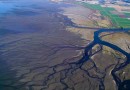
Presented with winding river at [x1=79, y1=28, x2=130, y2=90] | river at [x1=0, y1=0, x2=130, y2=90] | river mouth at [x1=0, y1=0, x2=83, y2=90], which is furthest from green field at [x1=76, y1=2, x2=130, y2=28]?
river mouth at [x1=0, y1=0, x2=83, y2=90]

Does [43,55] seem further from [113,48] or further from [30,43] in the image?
[113,48]

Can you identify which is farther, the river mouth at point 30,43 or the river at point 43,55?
the river mouth at point 30,43

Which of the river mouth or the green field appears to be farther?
the green field

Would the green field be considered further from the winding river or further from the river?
the river

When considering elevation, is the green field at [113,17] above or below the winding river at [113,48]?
above

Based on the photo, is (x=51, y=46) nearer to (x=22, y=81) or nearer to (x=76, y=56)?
(x=76, y=56)

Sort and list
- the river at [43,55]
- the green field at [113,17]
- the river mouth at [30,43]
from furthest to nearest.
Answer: the green field at [113,17] < the river mouth at [30,43] < the river at [43,55]

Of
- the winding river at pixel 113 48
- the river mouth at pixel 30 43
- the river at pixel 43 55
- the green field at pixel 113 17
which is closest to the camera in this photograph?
the river at pixel 43 55

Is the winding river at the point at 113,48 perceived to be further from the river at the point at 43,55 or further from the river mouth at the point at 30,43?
the river mouth at the point at 30,43

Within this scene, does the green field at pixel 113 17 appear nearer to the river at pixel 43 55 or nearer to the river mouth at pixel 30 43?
the river at pixel 43 55

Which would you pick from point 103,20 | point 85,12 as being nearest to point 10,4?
point 85,12

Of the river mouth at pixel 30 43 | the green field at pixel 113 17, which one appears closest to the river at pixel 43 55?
the river mouth at pixel 30 43

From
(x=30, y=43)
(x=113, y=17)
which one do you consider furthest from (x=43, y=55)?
(x=113, y=17)
